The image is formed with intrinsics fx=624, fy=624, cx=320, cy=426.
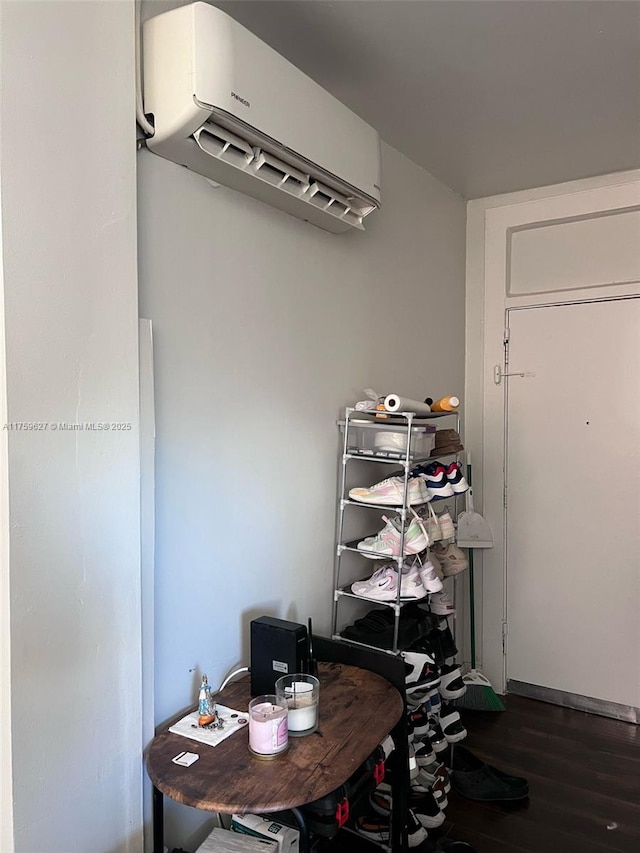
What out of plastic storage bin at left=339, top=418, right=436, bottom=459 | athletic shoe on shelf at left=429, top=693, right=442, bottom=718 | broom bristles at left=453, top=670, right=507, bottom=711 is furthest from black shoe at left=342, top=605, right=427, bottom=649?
broom bristles at left=453, top=670, right=507, bottom=711

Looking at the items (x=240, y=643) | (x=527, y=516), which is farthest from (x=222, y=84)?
(x=527, y=516)

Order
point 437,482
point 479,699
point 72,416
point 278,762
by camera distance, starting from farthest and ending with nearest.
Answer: point 479,699 → point 437,482 → point 278,762 → point 72,416

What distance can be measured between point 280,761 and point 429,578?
35.4 inches

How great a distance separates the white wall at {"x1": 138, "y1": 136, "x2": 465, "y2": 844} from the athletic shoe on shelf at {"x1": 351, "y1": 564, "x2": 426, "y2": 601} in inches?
6.9

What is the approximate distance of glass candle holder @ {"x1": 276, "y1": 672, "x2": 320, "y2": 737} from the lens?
1476 mm

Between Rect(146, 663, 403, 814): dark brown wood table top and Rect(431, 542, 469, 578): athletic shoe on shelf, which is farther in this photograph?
Rect(431, 542, 469, 578): athletic shoe on shelf

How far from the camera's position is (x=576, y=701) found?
3.07 meters

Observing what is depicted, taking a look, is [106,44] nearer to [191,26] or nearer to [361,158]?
[191,26]

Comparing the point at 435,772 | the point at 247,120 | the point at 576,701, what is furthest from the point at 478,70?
the point at 576,701

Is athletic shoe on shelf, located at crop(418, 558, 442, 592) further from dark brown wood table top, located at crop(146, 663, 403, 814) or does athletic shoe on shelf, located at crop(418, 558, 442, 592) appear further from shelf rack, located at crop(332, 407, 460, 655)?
dark brown wood table top, located at crop(146, 663, 403, 814)

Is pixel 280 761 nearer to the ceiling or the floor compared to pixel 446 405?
nearer to the floor

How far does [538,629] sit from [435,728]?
1.20m

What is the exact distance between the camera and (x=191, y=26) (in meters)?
1.38

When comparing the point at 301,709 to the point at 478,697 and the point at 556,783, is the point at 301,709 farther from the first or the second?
the point at 478,697
